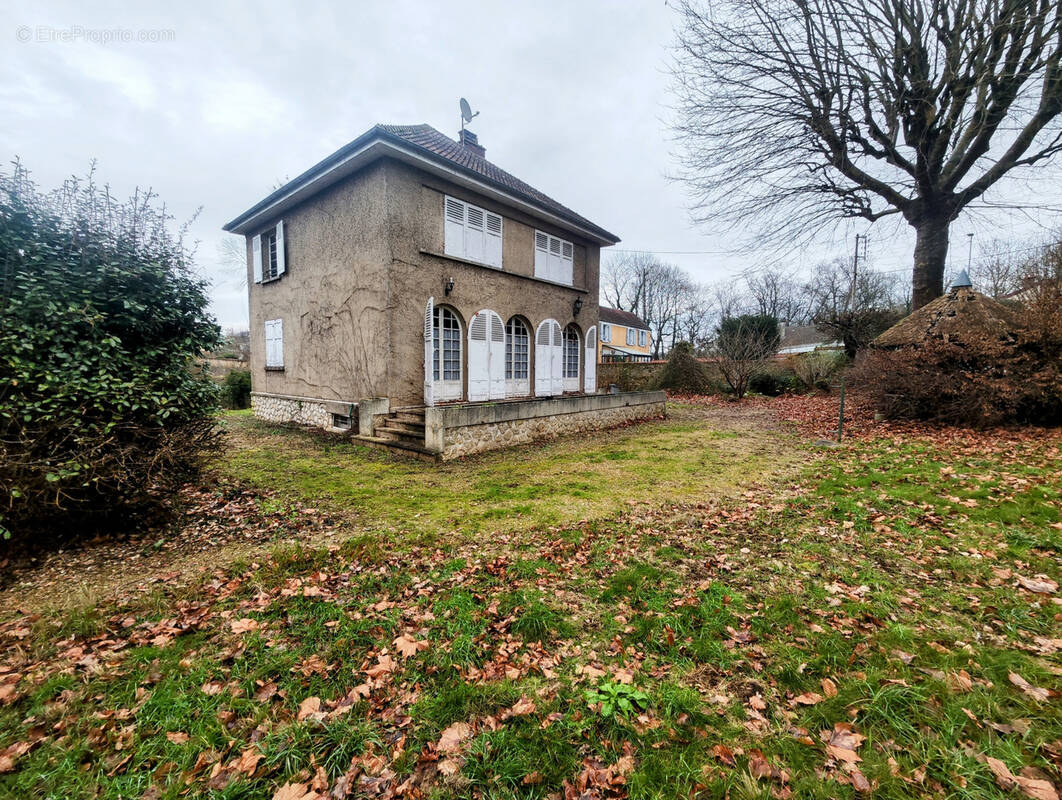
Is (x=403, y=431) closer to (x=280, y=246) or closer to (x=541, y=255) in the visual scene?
(x=541, y=255)

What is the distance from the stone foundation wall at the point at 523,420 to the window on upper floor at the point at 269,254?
8.12m

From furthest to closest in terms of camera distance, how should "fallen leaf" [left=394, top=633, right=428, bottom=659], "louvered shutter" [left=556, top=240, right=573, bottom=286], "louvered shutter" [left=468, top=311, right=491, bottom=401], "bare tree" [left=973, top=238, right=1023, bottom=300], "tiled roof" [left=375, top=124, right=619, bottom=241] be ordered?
1. "louvered shutter" [left=556, top=240, right=573, bottom=286]
2. "bare tree" [left=973, top=238, right=1023, bottom=300]
3. "louvered shutter" [left=468, top=311, right=491, bottom=401]
4. "tiled roof" [left=375, top=124, right=619, bottom=241]
5. "fallen leaf" [left=394, top=633, right=428, bottom=659]

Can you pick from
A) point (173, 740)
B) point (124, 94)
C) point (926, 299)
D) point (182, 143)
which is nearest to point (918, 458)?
point (926, 299)

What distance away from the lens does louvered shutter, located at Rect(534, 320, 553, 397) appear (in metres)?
12.8

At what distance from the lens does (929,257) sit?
1166 cm

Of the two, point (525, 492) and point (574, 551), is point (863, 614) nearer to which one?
point (574, 551)

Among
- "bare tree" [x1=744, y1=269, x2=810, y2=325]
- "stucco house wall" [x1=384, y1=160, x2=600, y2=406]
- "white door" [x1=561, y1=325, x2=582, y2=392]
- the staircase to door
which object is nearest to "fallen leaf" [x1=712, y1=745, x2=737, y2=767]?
the staircase to door

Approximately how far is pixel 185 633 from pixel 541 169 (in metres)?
27.3

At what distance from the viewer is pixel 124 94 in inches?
345

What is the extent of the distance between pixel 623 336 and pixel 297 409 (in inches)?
1325

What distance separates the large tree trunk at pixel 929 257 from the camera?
37.7 feet

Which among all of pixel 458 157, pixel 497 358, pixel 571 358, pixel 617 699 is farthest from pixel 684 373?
pixel 617 699

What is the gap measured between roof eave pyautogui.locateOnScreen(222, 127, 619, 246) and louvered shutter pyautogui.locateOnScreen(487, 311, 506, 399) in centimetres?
323

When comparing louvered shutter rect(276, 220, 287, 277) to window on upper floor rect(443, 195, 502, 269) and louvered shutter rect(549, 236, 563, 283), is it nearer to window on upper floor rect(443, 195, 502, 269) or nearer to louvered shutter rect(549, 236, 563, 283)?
window on upper floor rect(443, 195, 502, 269)
